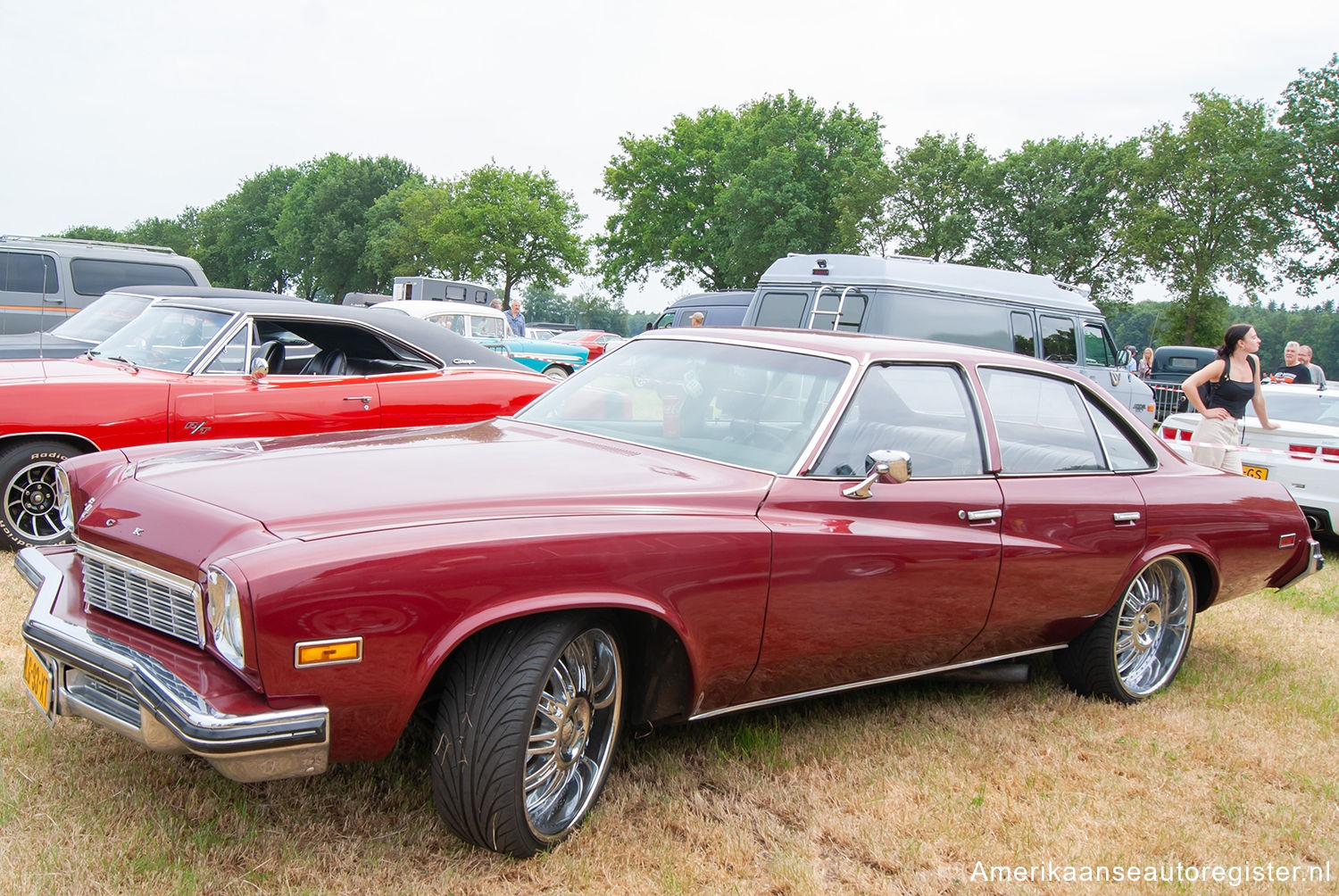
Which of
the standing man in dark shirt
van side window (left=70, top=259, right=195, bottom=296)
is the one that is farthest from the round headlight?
the standing man in dark shirt

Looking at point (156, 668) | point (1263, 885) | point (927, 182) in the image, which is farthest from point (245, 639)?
point (927, 182)

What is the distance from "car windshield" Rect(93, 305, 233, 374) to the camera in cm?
602

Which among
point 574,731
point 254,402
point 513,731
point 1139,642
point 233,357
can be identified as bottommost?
point 1139,642

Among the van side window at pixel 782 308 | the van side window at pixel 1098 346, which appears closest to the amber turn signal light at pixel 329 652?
the van side window at pixel 782 308

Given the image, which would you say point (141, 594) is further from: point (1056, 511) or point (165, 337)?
point (165, 337)

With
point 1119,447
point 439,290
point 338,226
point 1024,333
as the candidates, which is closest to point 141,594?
point 1119,447

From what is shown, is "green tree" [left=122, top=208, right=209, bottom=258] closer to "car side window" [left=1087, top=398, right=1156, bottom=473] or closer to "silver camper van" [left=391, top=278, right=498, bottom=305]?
"silver camper van" [left=391, top=278, right=498, bottom=305]

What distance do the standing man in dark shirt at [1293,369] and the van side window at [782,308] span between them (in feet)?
19.2

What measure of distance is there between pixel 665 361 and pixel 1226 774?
2.58m

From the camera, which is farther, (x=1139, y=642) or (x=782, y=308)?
(x=782, y=308)

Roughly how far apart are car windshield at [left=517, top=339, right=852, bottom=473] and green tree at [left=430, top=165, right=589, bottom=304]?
4566 centimetres

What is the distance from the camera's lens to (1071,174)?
132 feet

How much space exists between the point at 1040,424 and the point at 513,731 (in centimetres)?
256

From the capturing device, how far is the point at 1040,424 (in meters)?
4.05
